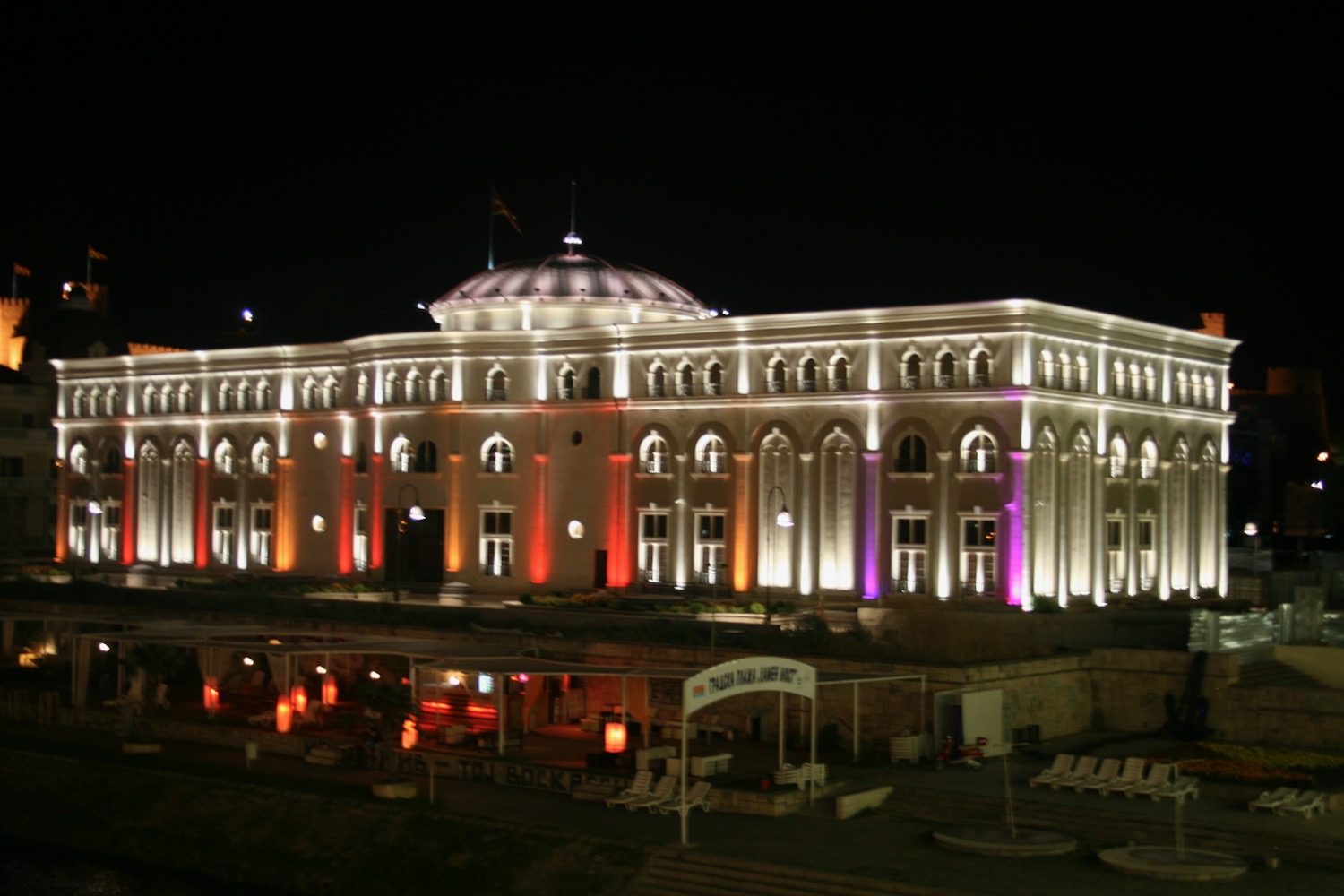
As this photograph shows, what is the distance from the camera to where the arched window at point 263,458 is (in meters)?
77.2

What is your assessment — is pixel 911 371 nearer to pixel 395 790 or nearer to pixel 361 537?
pixel 361 537

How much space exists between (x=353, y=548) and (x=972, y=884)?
4755 centimetres

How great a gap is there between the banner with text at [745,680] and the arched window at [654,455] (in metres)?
29.3

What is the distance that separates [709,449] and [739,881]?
34.5 meters

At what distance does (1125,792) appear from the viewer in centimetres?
3566

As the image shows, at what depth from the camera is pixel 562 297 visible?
228 ft

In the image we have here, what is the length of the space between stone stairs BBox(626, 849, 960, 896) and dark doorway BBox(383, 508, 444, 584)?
39.7m

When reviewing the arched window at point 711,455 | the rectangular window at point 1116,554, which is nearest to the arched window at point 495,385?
the arched window at point 711,455

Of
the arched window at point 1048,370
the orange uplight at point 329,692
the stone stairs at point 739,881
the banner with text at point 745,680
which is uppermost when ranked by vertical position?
the arched window at point 1048,370

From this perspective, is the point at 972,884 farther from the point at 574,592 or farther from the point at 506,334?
the point at 506,334

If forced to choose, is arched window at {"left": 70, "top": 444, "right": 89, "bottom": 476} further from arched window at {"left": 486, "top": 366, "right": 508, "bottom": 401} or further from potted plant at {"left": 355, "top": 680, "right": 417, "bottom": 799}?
potted plant at {"left": 355, "top": 680, "right": 417, "bottom": 799}

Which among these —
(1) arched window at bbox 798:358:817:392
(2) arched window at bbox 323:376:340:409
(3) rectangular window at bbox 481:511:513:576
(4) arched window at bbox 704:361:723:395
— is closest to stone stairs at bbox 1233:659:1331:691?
(1) arched window at bbox 798:358:817:392

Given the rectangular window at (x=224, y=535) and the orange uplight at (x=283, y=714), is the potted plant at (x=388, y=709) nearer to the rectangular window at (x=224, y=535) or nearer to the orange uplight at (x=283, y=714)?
the orange uplight at (x=283, y=714)

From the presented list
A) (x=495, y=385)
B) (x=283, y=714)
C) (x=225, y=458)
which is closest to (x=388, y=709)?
(x=283, y=714)
